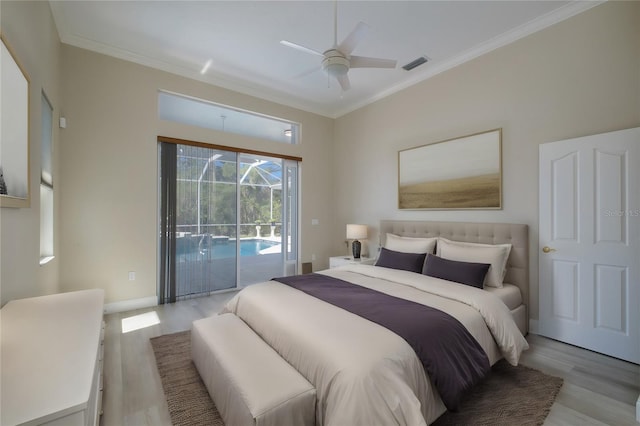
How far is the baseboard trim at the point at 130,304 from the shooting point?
3.42m

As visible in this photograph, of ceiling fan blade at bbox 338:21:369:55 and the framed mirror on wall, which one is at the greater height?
ceiling fan blade at bbox 338:21:369:55

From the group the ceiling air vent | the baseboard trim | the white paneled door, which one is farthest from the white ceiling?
the baseboard trim

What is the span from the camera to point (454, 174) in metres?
3.59

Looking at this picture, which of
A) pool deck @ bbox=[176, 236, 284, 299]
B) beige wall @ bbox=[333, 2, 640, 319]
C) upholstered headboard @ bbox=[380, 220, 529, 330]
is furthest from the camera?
pool deck @ bbox=[176, 236, 284, 299]

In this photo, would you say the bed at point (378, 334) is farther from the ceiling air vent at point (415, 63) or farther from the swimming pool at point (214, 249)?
the ceiling air vent at point (415, 63)

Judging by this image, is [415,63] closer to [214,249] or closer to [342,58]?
[342,58]

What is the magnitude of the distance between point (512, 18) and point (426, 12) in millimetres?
918

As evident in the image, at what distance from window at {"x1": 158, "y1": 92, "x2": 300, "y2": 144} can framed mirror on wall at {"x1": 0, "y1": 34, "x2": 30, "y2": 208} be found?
2.18 meters

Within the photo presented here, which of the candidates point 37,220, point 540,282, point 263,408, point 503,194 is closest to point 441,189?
point 503,194

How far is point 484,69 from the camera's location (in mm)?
3334

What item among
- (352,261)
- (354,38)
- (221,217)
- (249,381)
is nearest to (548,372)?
(249,381)

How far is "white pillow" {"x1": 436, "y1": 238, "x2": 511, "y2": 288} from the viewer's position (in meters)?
2.81

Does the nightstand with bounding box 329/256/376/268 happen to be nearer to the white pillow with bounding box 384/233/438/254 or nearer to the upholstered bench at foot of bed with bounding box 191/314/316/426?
the white pillow with bounding box 384/233/438/254

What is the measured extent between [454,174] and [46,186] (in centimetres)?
439
